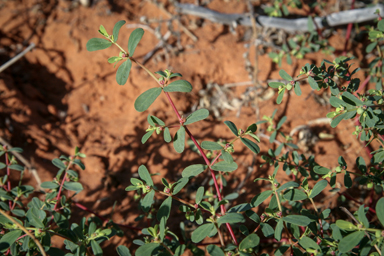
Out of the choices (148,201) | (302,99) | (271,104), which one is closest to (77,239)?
(148,201)

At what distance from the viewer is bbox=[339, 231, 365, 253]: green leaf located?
1297mm

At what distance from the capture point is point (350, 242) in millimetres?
1310

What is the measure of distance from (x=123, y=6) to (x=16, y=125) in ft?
7.18

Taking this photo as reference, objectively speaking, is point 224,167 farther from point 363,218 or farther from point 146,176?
point 363,218

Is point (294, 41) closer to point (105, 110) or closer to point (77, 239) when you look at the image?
point (105, 110)

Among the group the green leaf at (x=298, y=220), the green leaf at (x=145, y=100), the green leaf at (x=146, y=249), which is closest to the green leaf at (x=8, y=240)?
the green leaf at (x=146, y=249)

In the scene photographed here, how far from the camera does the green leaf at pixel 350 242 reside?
1297 mm

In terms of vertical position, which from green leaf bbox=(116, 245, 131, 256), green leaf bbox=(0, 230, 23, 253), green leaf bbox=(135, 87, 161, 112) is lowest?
green leaf bbox=(116, 245, 131, 256)

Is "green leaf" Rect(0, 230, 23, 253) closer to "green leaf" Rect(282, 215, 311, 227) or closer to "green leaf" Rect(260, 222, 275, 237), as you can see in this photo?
"green leaf" Rect(260, 222, 275, 237)

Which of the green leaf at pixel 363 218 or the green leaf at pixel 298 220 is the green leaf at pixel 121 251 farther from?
the green leaf at pixel 363 218

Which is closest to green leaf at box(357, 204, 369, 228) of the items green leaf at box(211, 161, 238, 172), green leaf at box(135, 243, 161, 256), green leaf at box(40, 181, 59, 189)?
green leaf at box(211, 161, 238, 172)

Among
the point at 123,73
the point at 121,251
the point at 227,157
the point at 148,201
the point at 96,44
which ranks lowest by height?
the point at 121,251

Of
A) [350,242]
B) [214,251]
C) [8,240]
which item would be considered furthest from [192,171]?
[8,240]

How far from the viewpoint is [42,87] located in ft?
12.0
